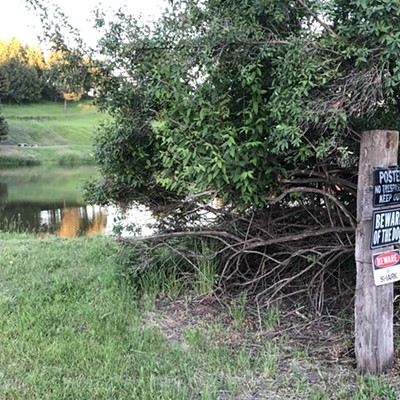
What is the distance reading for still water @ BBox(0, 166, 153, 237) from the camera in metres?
5.79

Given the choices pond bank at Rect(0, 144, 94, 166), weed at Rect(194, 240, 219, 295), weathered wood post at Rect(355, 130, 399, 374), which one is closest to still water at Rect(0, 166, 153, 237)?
weed at Rect(194, 240, 219, 295)

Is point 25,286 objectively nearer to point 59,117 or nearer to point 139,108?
point 139,108

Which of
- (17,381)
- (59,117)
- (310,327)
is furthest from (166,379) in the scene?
(59,117)

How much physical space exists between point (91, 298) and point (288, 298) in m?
1.92

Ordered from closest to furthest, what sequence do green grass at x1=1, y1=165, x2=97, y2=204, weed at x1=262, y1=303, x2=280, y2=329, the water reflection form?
weed at x1=262, y1=303, x2=280, y2=329 → the water reflection → green grass at x1=1, y1=165, x2=97, y2=204

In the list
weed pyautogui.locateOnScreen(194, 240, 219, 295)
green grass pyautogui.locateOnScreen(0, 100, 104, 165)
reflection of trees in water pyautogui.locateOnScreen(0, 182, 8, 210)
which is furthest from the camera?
green grass pyautogui.locateOnScreen(0, 100, 104, 165)

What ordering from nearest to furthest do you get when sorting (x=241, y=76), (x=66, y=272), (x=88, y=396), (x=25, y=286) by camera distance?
1. (x=88, y=396)
2. (x=241, y=76)
3. (x=25, y=286)
4. (x=66, y=272)

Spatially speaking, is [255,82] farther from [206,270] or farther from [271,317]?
[206,270]

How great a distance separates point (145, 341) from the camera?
345 centimetres

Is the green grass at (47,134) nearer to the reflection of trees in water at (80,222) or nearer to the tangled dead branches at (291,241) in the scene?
the reflection of trees in water at (80,222)

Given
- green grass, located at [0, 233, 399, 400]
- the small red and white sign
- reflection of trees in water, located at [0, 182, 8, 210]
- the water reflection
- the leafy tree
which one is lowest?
the water reflection

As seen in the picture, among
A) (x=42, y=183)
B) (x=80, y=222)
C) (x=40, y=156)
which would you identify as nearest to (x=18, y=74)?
(x=40, y=156)

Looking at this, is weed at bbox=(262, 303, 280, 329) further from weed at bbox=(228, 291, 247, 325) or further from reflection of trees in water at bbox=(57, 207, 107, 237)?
reflection of trees in water at bbox=(57, 207, 107, 237)

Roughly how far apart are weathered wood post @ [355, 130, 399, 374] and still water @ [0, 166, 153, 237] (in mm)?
2896
